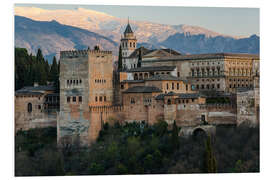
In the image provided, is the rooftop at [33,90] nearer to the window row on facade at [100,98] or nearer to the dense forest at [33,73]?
the dense forest at [33,73]

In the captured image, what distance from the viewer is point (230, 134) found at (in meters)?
41.0

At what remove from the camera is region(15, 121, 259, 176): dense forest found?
38.7m

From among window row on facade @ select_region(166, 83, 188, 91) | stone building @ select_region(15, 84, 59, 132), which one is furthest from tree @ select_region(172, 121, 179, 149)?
stone building @ select_region(15, 84, 59, 132)

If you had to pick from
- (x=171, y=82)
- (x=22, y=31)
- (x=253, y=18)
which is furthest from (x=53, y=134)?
(x=22, y=31)

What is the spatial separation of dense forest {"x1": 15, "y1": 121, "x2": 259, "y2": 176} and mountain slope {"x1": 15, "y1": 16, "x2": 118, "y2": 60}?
192ft

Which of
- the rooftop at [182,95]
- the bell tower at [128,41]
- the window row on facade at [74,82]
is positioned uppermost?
the bell tower at [128,41]

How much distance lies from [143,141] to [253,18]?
1067 centimetres

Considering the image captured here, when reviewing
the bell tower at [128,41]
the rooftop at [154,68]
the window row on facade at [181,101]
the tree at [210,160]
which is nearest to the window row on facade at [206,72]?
the rooftop at [154,68]

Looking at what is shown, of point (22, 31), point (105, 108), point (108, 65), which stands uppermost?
point (22, 31)

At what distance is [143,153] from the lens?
Answer: 1629 inches

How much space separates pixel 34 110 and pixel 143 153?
31.9 feet

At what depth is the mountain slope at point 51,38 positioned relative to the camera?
349ft

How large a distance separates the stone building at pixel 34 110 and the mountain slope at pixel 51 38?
54736mm

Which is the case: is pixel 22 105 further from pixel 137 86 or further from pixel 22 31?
pixel 22 31
